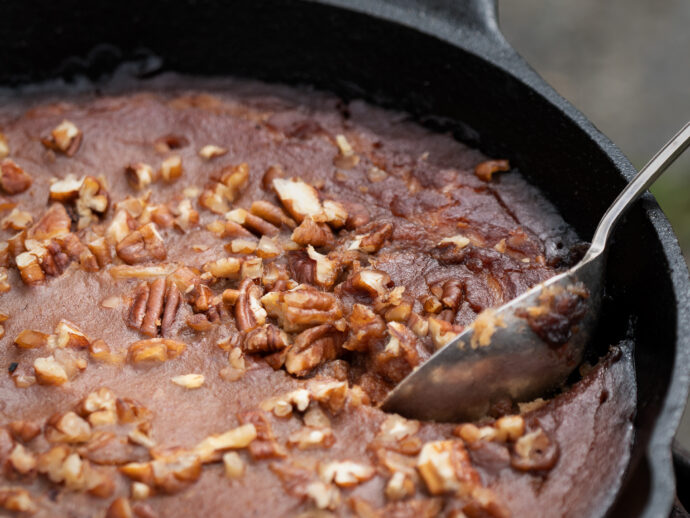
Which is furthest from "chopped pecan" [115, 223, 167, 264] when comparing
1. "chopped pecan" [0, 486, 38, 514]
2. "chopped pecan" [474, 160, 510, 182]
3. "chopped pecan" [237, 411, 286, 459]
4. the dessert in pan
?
"chopped pecan" [474, 160, 510, 182]

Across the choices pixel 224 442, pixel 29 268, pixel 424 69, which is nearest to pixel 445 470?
pixel 224 442

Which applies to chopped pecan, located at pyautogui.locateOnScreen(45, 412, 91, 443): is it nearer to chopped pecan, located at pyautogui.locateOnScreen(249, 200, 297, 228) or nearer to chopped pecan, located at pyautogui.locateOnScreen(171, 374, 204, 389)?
chopped pecan, located at pyautogui.locateOnScreen(171, 374, 204, 389)

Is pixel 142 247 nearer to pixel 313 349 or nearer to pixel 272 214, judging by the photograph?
pixel 272 214

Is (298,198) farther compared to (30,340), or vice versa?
(298,198)

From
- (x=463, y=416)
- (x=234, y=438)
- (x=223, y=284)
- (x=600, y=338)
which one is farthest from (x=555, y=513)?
(x=223, y=284)

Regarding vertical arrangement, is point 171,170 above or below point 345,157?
below

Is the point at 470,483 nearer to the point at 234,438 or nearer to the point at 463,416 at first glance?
the point at 463,416
